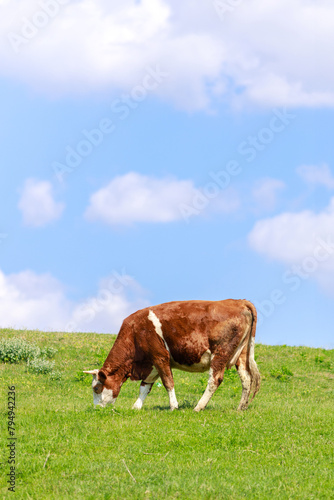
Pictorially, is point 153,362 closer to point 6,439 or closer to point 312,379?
point 6,439

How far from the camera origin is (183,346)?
14055 millimetres

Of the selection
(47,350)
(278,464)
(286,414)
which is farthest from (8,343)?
(278,464)

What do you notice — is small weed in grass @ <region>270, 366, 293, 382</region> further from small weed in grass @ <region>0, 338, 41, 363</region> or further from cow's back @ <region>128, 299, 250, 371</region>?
small weed in grass @ <region>0, 338, 41, 363</region>

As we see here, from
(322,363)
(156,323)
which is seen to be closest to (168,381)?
(156,323)

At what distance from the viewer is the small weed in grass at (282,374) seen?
23.1 meters

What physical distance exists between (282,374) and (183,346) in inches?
423

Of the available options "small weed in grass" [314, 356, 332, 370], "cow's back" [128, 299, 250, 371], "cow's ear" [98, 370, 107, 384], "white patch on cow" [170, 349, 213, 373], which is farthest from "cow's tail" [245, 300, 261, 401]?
"small weed in grass" [314, 356, 332, 370]

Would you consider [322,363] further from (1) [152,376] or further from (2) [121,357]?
(2) [121,357]

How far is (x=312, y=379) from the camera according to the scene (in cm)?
2350

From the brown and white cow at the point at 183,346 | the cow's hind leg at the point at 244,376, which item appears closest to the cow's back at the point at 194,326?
the brown and white cow at the point at 183,346

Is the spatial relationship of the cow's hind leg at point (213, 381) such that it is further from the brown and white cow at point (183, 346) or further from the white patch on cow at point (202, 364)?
the white patch on cow at point (202, 364)

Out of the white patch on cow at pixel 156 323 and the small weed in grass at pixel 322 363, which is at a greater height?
the small weed in grass at pixel 322 363

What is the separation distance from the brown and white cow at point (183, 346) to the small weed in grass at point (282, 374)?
8930mm

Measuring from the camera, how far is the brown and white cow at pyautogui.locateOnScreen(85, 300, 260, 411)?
548 inches
